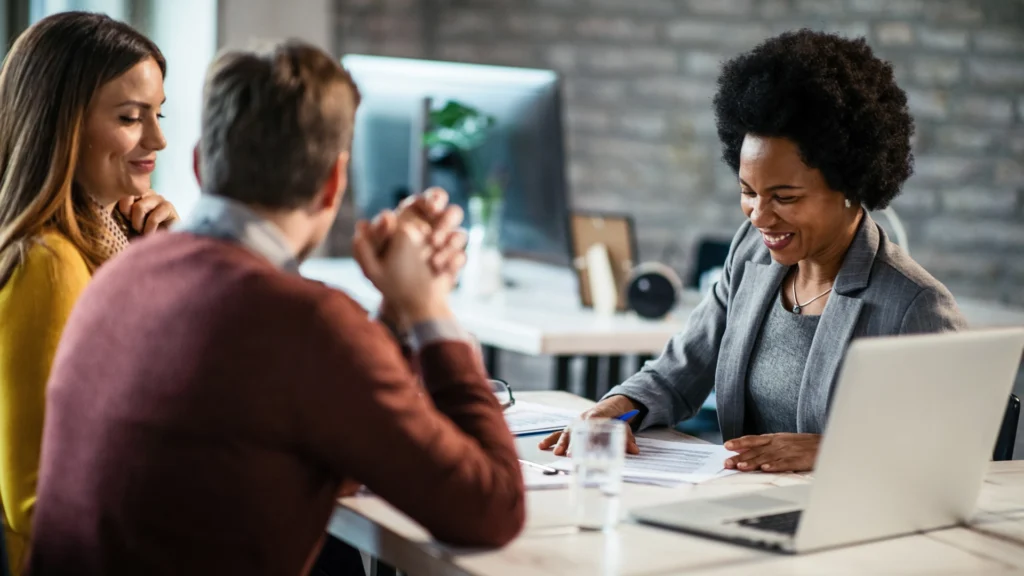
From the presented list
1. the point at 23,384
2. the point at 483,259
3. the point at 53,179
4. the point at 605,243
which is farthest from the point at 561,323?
the point at 23,384

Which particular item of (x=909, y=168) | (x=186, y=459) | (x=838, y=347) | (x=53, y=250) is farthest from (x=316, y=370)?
(x=909, y=168)

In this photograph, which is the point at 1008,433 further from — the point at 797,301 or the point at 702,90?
the point at 702,90

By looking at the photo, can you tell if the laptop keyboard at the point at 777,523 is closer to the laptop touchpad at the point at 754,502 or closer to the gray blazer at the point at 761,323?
the laptop touchpad at the point at 754,502

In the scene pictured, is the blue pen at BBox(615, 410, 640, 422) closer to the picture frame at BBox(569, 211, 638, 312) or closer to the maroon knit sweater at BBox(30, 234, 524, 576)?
the maroon knit sweater at BBox(30, 234, 524, 576)

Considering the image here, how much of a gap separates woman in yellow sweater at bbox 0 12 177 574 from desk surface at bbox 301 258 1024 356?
1.12 metres

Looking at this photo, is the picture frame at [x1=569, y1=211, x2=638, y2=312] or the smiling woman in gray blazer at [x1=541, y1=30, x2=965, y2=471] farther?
the picture frame at [x1=569, y1=211, x2=638, y2=312]

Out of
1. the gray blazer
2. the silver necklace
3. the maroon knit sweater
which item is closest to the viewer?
the maroon knit sweater

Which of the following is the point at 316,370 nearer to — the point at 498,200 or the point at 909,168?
the point at 909,168

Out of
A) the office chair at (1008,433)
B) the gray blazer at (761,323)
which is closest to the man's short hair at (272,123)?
the gray blazer at (761,323)

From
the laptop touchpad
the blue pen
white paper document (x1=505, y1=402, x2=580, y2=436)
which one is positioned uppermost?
the laptop touchpad

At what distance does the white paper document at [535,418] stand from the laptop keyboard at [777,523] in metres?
0.49

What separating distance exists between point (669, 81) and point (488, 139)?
1.52 meters

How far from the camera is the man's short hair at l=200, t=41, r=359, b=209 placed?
116cm

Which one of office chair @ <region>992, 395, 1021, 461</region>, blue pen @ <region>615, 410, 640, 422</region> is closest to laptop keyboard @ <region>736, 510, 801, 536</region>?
blue pen @ <region>615, 410, 640, 422</region>
